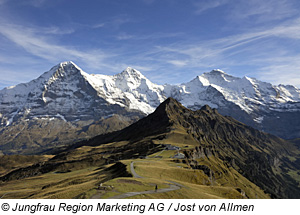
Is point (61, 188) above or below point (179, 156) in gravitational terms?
below

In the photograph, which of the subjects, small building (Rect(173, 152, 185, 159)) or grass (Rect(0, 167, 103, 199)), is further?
small building (Rect(173, 152, 185, 159))

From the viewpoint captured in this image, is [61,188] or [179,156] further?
[179,156]

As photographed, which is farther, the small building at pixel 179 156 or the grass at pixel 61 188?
the small building at pixel 179 156
